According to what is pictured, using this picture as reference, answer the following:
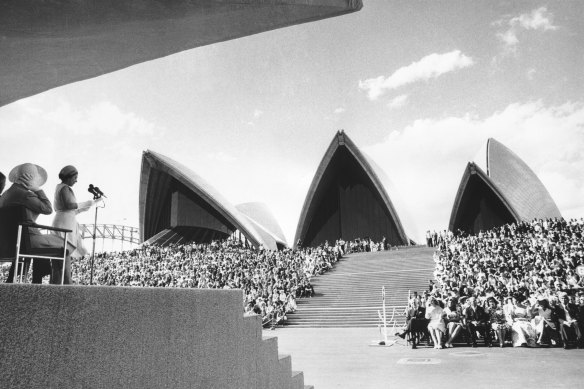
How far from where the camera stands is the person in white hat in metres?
2.80

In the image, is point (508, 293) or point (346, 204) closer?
point (508, 293)

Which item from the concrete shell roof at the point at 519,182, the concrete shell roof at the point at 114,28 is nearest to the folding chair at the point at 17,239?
the concrete shell roof at the point at 114,28

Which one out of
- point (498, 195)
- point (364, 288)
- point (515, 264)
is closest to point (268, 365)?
point (515, 264)

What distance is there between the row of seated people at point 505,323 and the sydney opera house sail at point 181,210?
29.4 meters

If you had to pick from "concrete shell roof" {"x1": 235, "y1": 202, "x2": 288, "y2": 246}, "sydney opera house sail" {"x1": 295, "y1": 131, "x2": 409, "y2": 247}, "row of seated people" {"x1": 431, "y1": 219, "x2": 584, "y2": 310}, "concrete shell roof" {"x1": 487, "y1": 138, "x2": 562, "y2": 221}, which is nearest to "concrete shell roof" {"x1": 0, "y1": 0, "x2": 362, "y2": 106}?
"row of seated people" {"x1": 431, "y1": 219, "x2": 584, "y2": 310}

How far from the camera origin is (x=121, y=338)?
1829mm

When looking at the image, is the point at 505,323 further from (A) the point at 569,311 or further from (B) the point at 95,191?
(B) the point at 95,191

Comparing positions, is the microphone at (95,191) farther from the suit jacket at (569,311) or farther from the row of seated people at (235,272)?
the row of seated people at (235,272)

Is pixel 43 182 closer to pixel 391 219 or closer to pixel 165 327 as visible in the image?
pixel 165 327

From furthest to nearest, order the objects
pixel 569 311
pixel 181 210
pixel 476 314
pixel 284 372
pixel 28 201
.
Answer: pixel 181 210
pixel 476 314
pixel 569 311
pixel 284 372
pixel 28 201

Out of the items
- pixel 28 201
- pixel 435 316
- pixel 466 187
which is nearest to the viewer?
pixel 28 201

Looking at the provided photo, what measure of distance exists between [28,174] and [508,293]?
478 inches

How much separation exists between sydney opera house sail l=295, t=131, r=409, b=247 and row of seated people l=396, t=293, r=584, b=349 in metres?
25.7

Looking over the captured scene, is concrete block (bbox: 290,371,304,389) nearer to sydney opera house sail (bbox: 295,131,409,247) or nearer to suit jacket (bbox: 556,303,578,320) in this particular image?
suit jacket (bbox: 556,303,578,320)
